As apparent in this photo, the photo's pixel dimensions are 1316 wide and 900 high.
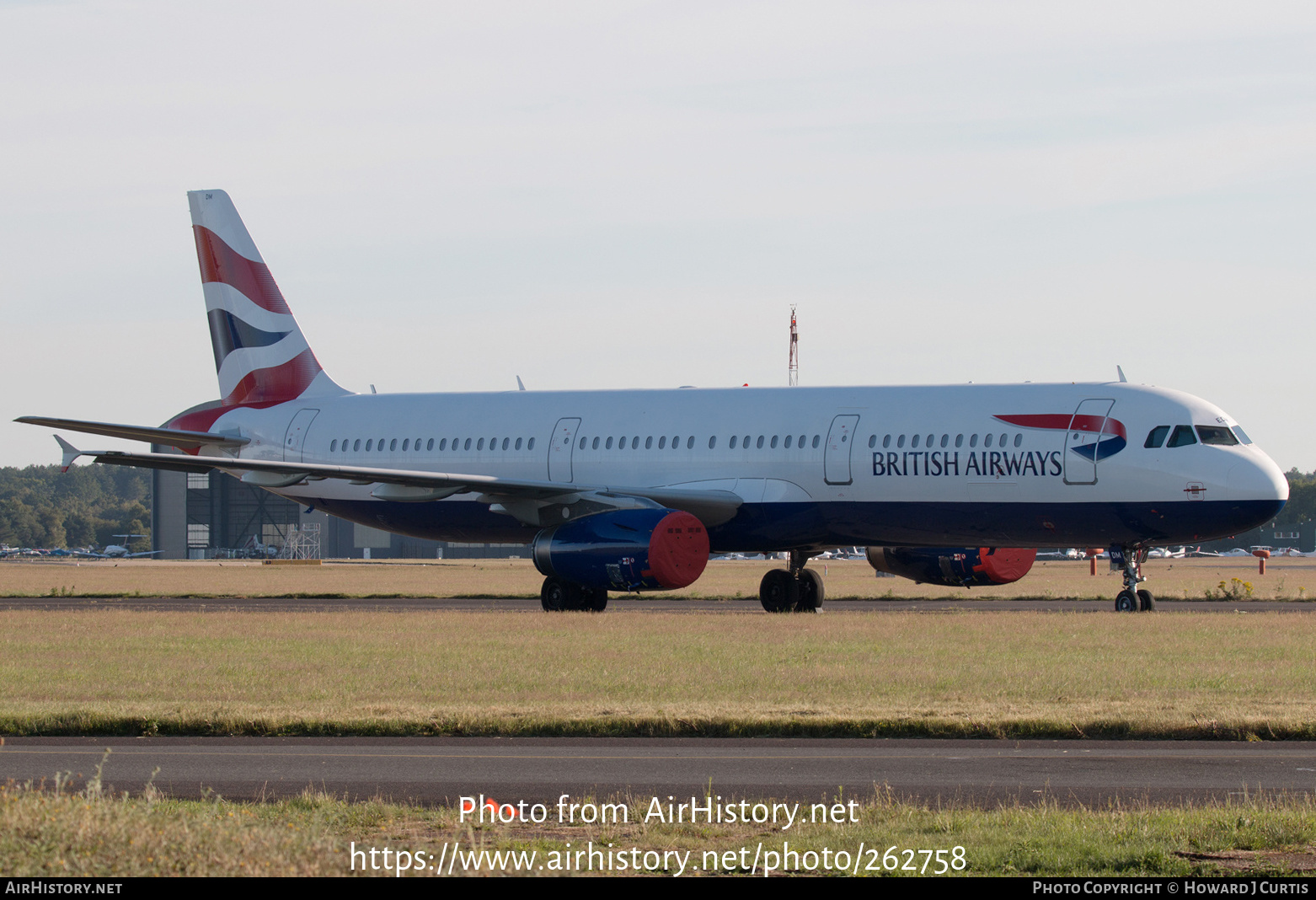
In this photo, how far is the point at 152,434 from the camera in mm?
37312

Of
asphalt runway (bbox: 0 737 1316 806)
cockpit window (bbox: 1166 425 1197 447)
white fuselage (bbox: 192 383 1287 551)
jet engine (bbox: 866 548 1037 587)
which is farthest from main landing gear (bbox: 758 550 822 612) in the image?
asphalt runway (bbox: 0 737 1316 806)

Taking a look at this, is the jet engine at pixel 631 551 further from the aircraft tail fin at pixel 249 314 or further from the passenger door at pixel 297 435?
the aircraft tail fin at pixel 249 314

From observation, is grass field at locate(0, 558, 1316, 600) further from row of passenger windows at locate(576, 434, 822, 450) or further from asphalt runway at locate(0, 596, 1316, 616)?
row of passenger windows at locate(576, 434, 822, 450)

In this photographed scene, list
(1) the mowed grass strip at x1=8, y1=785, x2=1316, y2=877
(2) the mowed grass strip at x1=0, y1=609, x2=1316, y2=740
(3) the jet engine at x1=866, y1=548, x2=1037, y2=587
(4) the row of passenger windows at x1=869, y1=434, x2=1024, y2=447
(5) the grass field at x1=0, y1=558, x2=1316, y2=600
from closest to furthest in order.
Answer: (1) the mowed grass strip at x1=8, y1=785, x2=1316, y2=877 < (2) the mowed grass strip at x1=0, y1=609, x2=1316, y2=740 < (4) the row of passenger windows at x1=869, y1=434, x2=1024, y2=447 < (3) the jet engine at x1=866, y1=548, x2=1037, y2=587 < (5) the grass field at x1=0, y1=558, x2=1316, y2=600

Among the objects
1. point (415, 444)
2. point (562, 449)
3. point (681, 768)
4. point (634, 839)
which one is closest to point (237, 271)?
point (415, 444)

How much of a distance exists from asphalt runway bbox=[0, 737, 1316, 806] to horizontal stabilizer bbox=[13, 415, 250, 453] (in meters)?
18.3

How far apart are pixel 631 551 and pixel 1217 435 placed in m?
11.2

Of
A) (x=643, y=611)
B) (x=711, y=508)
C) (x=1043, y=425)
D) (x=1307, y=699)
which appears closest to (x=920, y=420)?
(x=1043, y=425)

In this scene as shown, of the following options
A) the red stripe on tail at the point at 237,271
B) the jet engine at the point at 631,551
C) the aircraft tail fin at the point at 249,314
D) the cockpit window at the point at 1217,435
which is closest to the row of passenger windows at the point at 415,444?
the aircraft tail fin at the point at 249,314

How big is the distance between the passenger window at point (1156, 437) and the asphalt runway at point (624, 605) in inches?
150

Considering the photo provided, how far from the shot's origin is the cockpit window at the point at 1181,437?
30609 mm

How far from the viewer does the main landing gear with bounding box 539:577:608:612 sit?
3462 cm

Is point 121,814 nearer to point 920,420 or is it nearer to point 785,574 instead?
point 920,420
